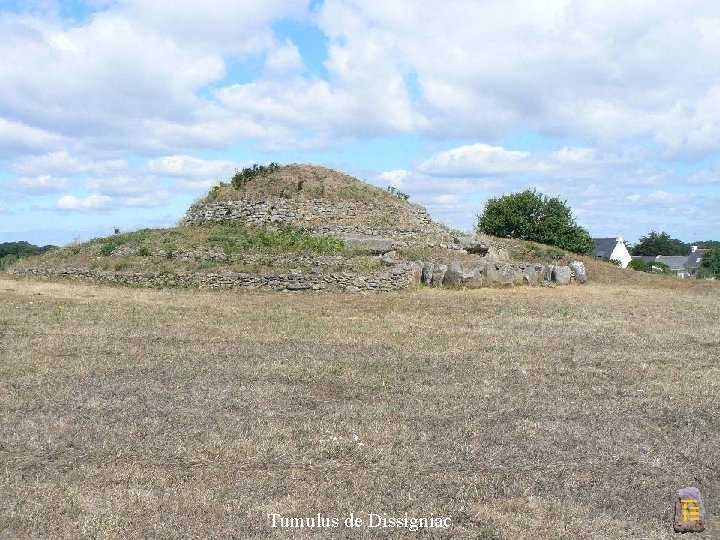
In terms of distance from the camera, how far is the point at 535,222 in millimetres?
37625

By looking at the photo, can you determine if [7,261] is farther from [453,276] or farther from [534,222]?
[534,222]

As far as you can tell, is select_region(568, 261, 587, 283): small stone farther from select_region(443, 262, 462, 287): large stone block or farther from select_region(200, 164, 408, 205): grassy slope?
select_region(200, 164, 408, 205): grassy slope

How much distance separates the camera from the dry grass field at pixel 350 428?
5.46 metres

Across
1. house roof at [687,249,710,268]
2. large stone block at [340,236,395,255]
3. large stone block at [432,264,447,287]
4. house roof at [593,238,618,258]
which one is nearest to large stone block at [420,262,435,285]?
large stone block at [432,264,447,287]

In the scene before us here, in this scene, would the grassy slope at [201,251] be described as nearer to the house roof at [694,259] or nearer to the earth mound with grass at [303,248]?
the earth mound with grass at [303,248]

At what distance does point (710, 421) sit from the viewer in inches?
316

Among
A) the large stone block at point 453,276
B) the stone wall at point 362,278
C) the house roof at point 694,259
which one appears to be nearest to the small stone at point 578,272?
A: the stone wall at point 362,278

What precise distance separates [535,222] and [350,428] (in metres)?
32.2

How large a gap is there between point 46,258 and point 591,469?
27032 mm

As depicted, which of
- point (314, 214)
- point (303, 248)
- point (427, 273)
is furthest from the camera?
point (314, 214)

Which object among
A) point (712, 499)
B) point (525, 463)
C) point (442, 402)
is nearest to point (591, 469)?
point (525, 463)

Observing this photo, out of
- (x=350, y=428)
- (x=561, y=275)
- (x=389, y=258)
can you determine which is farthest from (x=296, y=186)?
(x=350, y=428)

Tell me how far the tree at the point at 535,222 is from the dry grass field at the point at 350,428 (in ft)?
73.0

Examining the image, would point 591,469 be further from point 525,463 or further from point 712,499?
point 712,499
